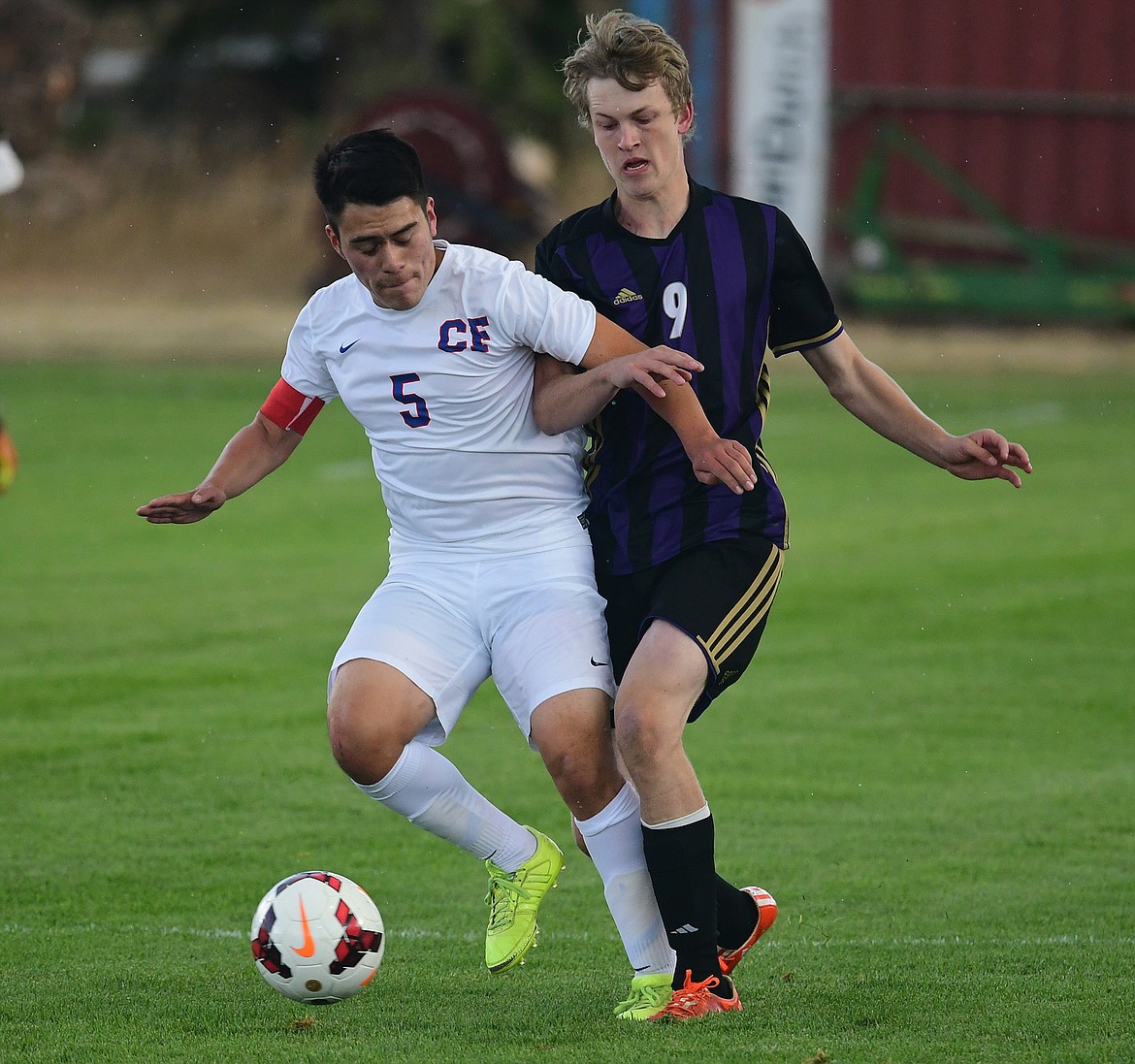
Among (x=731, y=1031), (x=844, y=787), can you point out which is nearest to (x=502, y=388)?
(x=731, y=1031)

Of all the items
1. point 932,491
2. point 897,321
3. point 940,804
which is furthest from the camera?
point 897,321

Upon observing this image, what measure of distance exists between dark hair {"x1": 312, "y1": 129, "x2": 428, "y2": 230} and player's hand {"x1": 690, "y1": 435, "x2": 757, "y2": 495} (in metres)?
0.90

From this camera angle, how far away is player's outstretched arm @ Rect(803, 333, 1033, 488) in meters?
4.37

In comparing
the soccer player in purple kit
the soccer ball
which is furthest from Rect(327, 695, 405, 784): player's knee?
the soccer player in purple kit

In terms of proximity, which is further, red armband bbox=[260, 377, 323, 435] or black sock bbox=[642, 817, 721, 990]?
red armband bbox=[260, 377, 323, 435]

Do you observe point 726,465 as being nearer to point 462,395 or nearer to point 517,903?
point 462,395

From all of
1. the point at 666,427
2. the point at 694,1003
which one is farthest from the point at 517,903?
the point at 666,427

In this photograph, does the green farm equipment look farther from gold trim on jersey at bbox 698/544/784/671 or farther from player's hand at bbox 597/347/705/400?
player's hand at bbox 597/347/705/400

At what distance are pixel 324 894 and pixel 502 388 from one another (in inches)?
49.7

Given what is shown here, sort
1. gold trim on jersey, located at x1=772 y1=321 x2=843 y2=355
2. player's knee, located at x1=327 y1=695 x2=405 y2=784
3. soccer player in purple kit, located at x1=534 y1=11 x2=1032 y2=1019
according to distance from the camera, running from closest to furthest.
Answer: soccer player in purple kit, located at x1=534 y1=11 x2=1032 y2=1019
player's knee, located at x1=327 y1=695 x2=405 y2=784
gold trim on jersey, located at x1=772 y1=321 x2=843 y2=355

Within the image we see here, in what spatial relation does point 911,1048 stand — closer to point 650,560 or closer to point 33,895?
point 650,560

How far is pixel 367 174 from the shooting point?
164 inches

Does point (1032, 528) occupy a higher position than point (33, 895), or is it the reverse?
point (33, 895)

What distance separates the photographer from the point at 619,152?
4270mm
